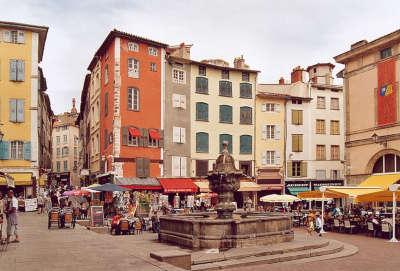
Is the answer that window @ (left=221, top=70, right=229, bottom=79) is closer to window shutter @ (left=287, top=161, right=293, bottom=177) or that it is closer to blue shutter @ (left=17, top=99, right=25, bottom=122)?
window shutter @ (left=287, top=161, right=293, bottom=177)

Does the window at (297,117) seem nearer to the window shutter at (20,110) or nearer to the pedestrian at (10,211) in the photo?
the window shutter at (20,110)

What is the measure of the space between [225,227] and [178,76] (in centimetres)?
2831

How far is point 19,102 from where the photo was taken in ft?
131

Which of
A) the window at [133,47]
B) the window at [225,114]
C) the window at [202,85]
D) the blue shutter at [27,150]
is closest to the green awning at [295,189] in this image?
the window at [225,114]

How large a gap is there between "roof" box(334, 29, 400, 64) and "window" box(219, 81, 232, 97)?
11.1 metres

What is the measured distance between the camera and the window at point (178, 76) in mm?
42250

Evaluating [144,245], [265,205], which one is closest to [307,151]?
[265,205]

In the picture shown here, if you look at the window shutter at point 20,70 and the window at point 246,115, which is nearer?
the window shutter at point 20,70

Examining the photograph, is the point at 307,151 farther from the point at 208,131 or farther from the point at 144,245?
the point at 144,245

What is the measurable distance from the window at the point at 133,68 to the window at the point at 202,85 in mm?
5913

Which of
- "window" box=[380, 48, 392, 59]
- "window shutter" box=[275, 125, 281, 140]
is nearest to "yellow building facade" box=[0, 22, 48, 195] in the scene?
"window shutter" box=[275, 125, 281, 140]

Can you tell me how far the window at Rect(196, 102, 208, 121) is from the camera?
43500mm

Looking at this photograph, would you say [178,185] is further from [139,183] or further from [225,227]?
[225,227]

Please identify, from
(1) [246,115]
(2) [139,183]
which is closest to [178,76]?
(1) [246,115]
